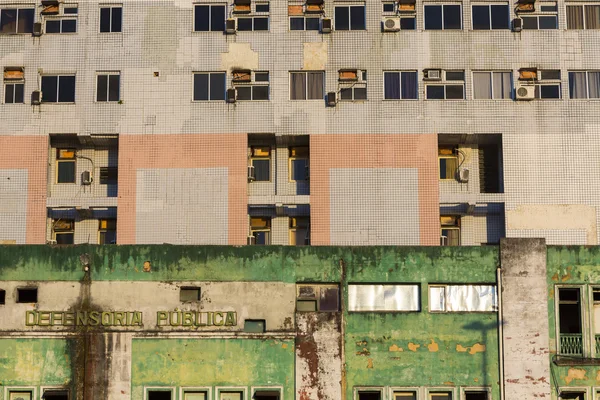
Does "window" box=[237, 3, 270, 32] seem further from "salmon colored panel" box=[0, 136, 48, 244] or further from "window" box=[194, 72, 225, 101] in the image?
"salmon colored panel" box=[0, 136, 48, 244]

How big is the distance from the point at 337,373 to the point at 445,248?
17.9 feet

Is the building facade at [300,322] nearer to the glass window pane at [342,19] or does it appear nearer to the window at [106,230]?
the window at [106,230]

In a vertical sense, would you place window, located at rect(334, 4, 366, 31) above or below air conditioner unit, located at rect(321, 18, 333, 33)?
above

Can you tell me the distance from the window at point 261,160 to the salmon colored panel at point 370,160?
2348mm

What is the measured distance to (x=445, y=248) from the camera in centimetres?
3562

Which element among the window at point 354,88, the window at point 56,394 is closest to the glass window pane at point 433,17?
the window at point 354,88

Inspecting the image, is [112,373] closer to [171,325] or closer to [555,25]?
[171,325]

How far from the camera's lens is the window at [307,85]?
44000mm

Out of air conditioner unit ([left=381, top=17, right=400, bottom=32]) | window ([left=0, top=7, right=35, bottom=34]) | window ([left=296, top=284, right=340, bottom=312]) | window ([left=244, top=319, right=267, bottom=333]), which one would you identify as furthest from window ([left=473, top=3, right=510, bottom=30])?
window ([left=0, top=7, right=35, bottom=34])

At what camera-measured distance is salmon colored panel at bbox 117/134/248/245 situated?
42.8 m

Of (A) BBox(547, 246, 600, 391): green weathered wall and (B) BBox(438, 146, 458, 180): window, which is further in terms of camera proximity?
(B) BBox(438, 146, 458, 180): window

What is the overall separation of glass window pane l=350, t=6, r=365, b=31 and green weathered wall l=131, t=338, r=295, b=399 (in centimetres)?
1556

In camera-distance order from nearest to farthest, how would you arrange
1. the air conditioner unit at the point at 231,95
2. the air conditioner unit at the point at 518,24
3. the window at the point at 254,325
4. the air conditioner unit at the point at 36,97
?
Result: the window at the point at 254,325 < the air conditioner unit at the point at 231,95 < the air conditioner unit at the point at 36,97 < the air conditioner unit at the point at 518,24

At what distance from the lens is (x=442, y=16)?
147ft
